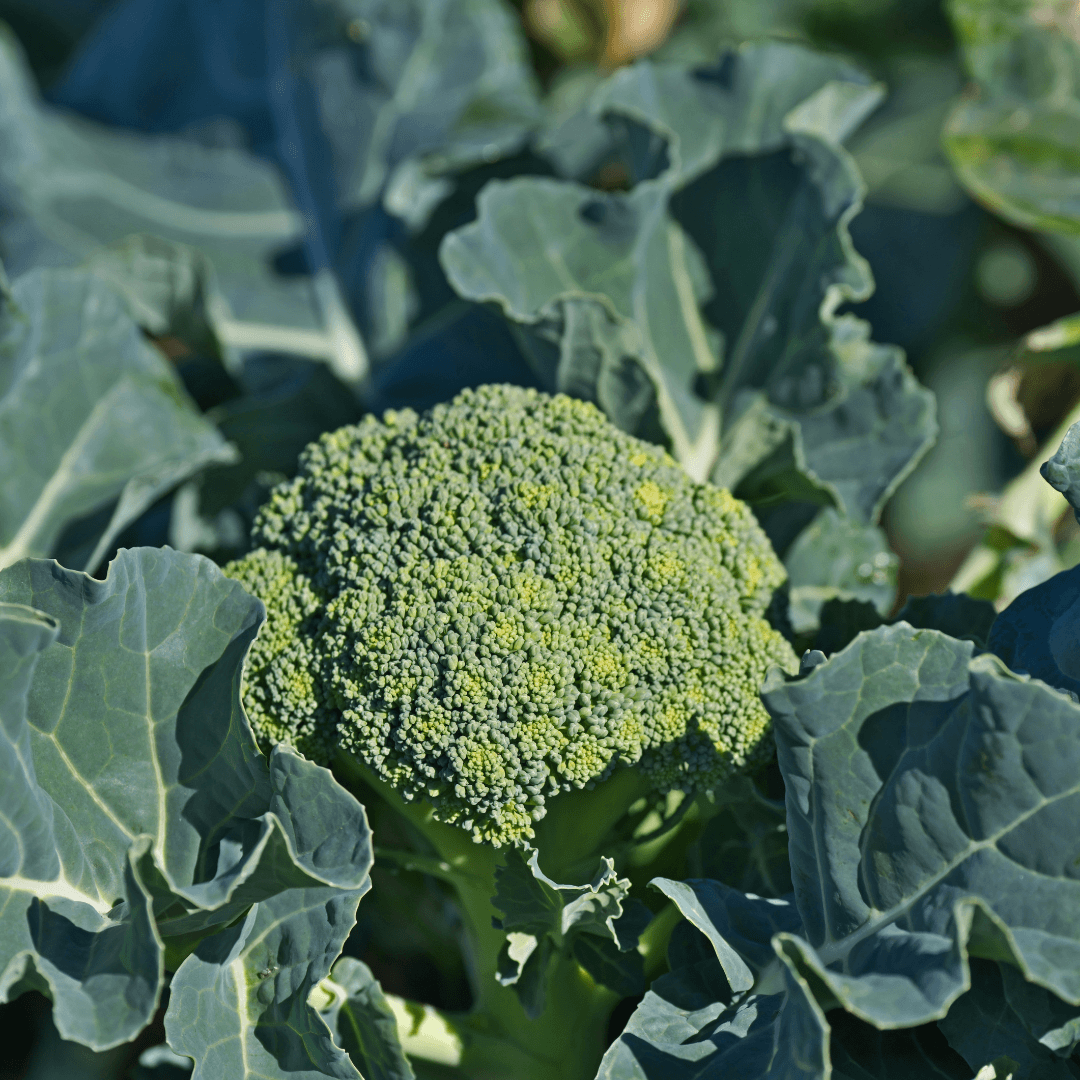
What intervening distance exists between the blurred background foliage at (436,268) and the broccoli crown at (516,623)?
0.41m

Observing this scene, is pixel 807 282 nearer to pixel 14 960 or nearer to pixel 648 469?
pixel 648 469

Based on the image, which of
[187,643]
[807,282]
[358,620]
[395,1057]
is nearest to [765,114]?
[807,282]

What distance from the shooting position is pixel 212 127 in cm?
178

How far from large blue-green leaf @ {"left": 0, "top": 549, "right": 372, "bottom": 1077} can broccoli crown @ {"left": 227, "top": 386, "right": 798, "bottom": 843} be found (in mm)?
91

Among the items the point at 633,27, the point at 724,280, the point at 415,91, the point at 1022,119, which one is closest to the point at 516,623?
the point at 724,280

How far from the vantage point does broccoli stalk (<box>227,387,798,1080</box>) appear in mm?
1002

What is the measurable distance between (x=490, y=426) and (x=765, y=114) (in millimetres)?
686

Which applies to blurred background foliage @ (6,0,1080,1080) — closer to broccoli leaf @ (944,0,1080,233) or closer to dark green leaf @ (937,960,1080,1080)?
broccoli leaf @ (944,0,1080,233)

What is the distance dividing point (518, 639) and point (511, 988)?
0.45 meters

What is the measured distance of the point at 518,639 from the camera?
39.4 inches

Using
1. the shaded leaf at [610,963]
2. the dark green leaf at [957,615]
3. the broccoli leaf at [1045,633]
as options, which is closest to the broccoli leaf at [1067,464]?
the broccoli leaf at [1045,633]

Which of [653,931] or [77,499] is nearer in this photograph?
[653,931]

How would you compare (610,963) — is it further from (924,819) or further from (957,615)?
(957,615)

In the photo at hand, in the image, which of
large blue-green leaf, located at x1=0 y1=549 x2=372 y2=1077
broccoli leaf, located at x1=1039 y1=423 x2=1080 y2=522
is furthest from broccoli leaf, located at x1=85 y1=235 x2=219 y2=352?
broccoli leaf, located at x1=1039 y1=423 x2=1080 y2=522
